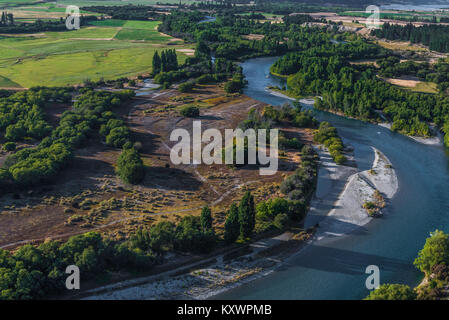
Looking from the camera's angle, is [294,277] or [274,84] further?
[274,84]

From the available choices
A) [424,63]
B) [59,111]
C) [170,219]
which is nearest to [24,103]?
[59,111]

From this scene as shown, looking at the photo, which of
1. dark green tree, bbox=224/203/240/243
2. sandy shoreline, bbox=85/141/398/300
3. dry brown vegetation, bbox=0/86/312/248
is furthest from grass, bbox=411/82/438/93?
dark green tree, bbox=224/203/240/243

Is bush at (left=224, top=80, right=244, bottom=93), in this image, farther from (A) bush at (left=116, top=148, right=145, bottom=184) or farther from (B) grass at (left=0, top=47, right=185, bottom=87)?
(A) bush at (left=116, top=148, right=145, bottom=184)

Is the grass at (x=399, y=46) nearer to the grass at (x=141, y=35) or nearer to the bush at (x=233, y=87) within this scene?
the bush at (x=233, y=87)

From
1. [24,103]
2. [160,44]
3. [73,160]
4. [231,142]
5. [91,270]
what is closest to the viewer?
[91,270]

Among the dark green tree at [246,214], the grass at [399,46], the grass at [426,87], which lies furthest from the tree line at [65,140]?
the grass at [399,46]

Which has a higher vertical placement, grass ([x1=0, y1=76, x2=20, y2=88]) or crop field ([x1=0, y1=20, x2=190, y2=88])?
crop field ([x1=0, y1=20, x2=190, y2=88])

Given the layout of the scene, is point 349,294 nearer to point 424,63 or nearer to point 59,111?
point 59,111
